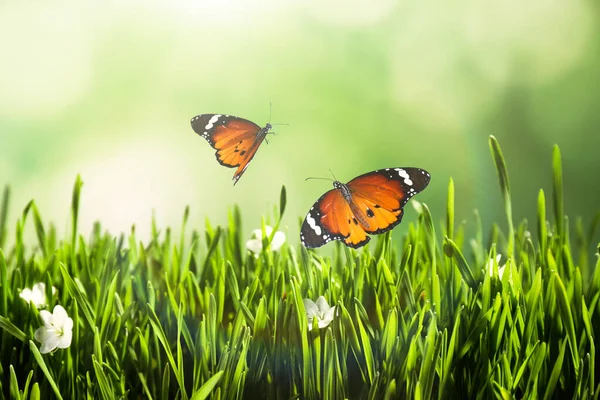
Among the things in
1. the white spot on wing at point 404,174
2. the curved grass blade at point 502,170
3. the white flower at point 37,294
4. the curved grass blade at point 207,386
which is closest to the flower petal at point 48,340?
the white flower at point 37,294

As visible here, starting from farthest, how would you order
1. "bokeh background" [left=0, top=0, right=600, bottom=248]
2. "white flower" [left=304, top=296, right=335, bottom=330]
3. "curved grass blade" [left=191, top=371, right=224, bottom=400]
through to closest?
"bokeh background" [left=0, top=0, right=600, bottom=248] → "white flower" [left=304, top=296, right=335, bottom=330] → "curved grass blade" [left=191, top=371, right=224, bottom=400]

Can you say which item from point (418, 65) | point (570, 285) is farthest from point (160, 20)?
point (570, 285)

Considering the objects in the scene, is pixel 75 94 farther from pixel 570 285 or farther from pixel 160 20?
pixel 570 285

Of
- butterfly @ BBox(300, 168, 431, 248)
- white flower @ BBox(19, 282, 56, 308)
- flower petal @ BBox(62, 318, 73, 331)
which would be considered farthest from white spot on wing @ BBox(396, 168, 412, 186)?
white flower @ BBox(19, 282, 56, 308)

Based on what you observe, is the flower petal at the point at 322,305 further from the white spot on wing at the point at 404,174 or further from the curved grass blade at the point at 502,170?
the curved grass blade at the point at 502,170

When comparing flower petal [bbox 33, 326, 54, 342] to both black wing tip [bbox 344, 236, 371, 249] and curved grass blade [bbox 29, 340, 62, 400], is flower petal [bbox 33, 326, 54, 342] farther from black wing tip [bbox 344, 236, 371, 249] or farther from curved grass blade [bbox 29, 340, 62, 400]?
black wing tip [bbox 344, 236, 371, 249]

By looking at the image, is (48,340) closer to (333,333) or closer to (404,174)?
(333,333)
